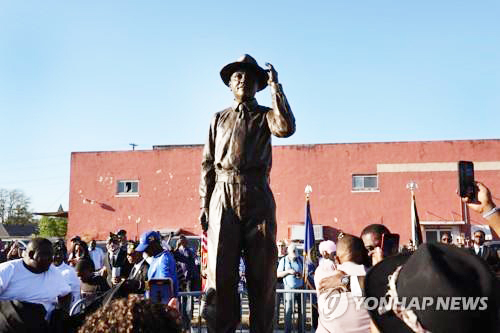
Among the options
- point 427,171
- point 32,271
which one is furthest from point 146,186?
point 32,271

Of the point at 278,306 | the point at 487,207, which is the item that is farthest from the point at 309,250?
the point at 487,207

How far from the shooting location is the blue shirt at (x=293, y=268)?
11234mm

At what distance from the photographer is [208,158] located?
17.2 feet

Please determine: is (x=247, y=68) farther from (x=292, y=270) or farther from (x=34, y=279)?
(x=292, y=270)

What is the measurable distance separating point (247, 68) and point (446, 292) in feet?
13.2

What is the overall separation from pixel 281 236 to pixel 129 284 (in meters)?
24.4

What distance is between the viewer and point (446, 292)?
1388mm

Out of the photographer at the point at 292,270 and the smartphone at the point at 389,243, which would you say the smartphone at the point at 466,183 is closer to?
the smartphone at the point at 389,243

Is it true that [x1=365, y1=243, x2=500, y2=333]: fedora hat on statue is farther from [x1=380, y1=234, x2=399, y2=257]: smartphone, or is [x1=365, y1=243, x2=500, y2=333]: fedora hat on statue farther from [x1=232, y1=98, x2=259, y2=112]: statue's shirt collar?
[x1=232, y1=98, x2=259, y2=112]: statue's shirt collar

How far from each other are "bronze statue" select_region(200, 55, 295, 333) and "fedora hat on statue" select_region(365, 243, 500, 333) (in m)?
3.26

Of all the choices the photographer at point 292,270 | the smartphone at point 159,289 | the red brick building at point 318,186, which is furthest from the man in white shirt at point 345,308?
the red brick building at point 318,186

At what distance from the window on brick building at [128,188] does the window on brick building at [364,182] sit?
11902 mm

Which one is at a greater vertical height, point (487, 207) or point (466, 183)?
point (466, 183)

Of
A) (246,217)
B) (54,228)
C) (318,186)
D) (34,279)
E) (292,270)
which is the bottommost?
(292,270)
